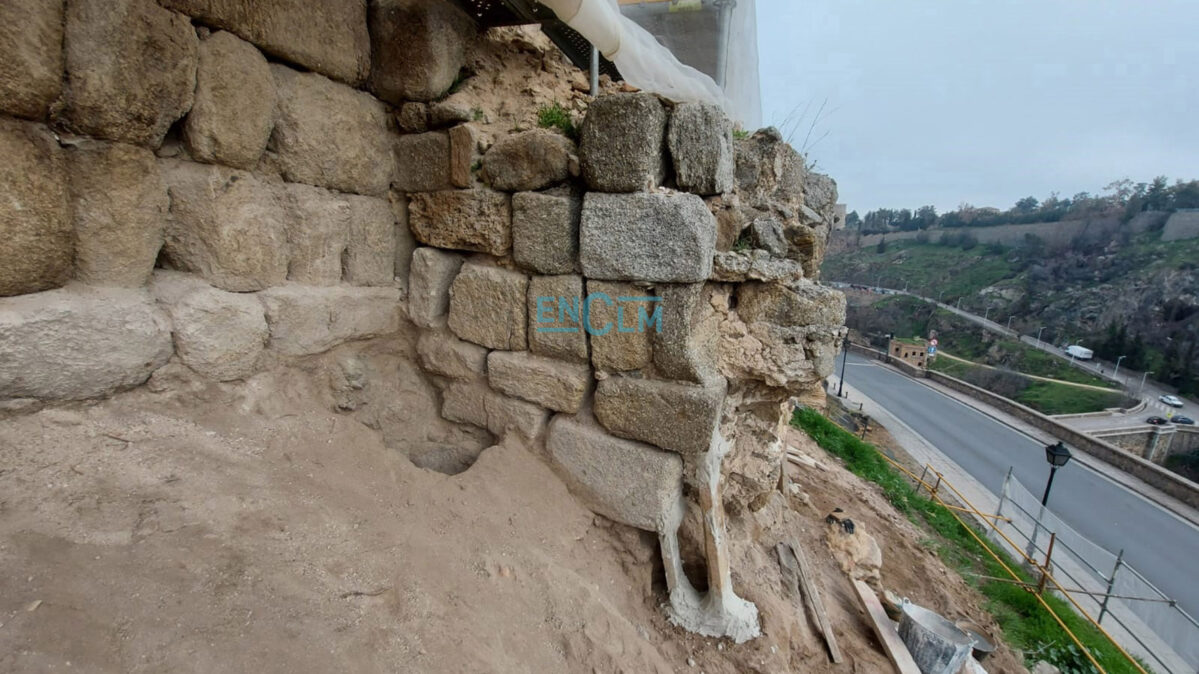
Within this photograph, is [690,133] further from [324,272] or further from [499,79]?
[324,272]

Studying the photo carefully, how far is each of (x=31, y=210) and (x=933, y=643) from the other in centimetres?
428

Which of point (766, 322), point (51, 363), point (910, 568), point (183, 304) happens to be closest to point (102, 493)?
point (51, 363)

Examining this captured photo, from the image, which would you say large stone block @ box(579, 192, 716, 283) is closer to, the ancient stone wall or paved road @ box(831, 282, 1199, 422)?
the ancient stone wall

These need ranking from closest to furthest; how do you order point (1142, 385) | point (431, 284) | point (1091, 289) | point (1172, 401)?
point (431, 284)
point (1172, 401)
point (1142, 385)
point (1091, 289)

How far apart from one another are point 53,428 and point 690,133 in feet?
6.84

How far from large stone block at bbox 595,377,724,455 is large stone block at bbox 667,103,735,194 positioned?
77 cm

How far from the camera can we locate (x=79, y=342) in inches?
53.7

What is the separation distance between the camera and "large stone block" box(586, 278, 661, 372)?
1.90 m

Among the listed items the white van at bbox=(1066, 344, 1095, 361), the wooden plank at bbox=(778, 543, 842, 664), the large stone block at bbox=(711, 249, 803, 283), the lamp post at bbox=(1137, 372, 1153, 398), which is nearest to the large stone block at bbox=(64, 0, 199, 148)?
the large stone block at bbox=(711, 249, 803, 283)

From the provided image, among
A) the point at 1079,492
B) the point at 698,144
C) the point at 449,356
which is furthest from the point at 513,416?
the point at 1079,492

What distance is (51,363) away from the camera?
1326mm

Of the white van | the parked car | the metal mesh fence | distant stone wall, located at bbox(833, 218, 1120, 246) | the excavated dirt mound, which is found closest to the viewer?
the excavated dirt mound

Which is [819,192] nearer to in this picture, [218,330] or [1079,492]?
[218,330]

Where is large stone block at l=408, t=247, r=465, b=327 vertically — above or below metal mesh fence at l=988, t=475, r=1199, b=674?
above
